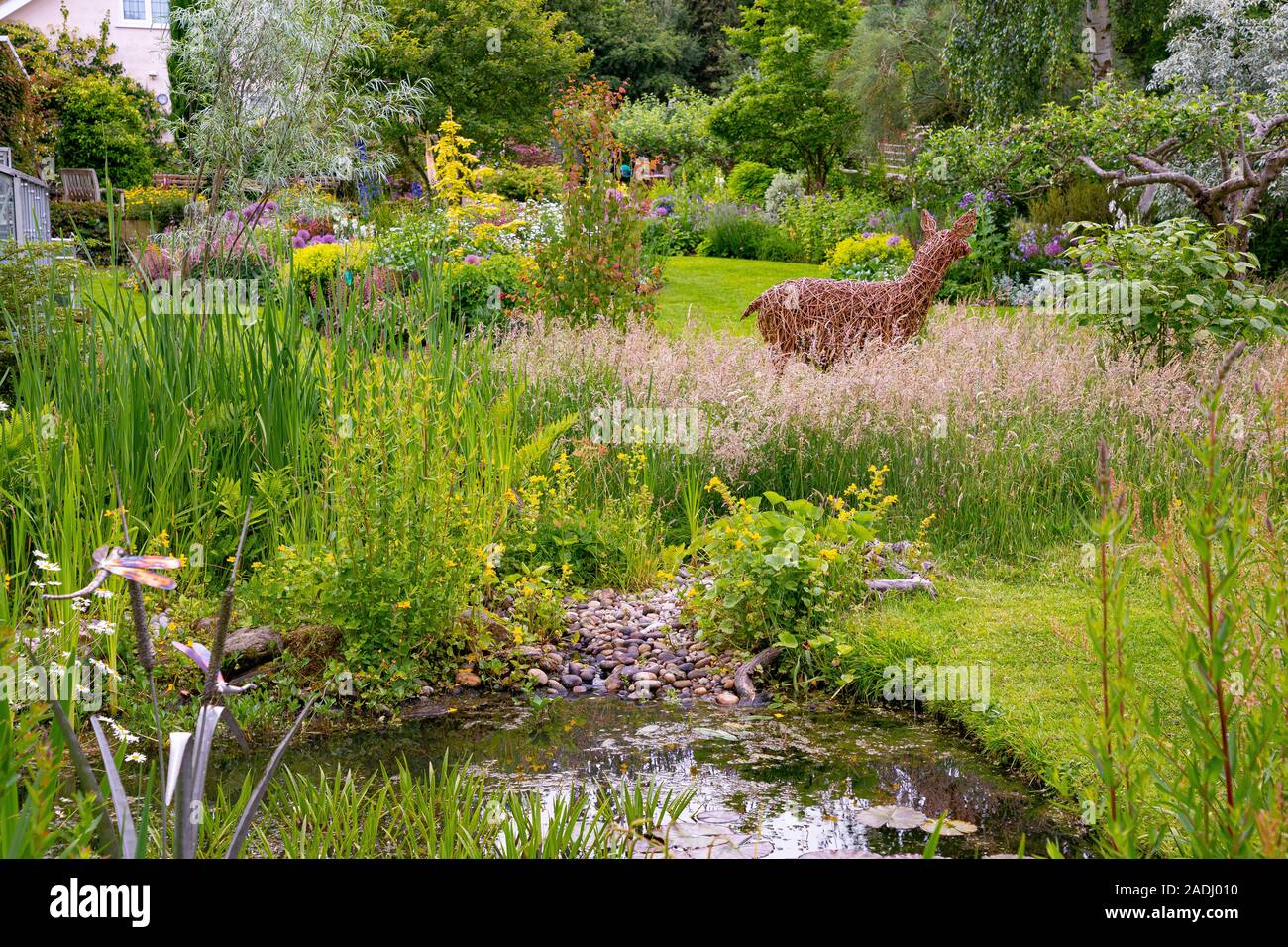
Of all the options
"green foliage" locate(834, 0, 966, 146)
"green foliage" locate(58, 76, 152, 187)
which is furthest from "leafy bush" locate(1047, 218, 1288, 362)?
"green foliage" locate(58, 76, 152, 187)

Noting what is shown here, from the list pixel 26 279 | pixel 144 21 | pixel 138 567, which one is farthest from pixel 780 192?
pixel 138 567

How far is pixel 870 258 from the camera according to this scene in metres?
14.1

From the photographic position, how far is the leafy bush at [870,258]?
1370 cm

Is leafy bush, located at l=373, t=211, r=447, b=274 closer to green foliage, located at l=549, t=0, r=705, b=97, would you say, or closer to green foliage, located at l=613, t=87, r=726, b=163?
green foliage, located at l=613, t=87, r=726, b=163

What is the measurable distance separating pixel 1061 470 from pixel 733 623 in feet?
7.39

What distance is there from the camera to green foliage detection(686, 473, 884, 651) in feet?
13.5

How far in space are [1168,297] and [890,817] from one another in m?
4.73

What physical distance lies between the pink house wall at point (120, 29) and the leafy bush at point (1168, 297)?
2825 centimetres

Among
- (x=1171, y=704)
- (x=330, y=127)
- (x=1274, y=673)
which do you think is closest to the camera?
(x=1274, y=673)

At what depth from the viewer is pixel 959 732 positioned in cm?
351

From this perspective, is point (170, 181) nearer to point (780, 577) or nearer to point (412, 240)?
point (412, 240)

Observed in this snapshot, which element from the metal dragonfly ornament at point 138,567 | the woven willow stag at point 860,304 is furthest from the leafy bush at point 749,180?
the metal dragonfly ornament at point 138,567
